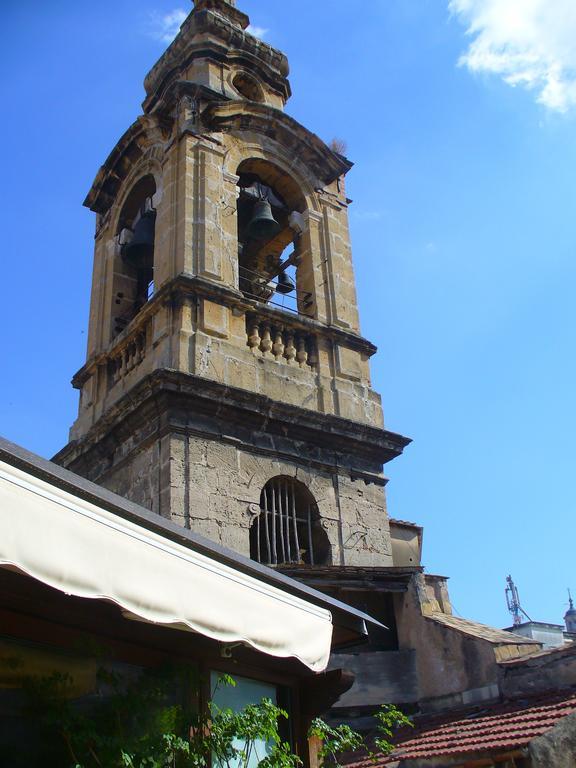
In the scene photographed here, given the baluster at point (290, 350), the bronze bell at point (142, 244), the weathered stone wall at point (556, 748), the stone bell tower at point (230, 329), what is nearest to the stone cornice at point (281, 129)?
the stone bell tower at point (230, 329)

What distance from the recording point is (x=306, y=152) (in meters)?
13.3

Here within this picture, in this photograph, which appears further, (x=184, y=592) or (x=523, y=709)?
(x=523, y=709)

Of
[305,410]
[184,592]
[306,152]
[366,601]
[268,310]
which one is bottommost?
[184,592]

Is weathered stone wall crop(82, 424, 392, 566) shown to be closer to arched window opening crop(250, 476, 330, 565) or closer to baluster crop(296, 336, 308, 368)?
arched window opening crop(250, 476, 330, 565)

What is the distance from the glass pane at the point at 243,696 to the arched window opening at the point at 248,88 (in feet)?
36.1

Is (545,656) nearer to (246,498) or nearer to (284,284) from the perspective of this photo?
(246,498)

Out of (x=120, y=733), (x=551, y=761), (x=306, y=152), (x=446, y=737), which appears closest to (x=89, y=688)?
(x=120, y=733)

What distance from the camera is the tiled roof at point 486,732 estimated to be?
5.90m

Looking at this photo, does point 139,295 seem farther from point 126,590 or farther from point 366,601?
point 126,590

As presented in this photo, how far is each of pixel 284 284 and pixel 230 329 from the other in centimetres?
256

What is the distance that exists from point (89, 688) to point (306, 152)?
1076 centimetres

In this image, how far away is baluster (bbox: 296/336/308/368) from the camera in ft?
36.8

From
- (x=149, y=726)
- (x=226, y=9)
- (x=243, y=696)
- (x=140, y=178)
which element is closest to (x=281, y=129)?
(x=140, y=178)

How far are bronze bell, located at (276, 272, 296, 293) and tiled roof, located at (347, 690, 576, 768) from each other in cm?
703
